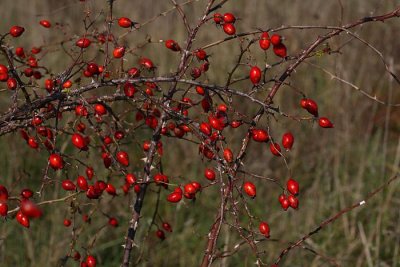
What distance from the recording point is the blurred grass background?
3.28 m

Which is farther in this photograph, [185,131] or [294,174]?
[294,174]

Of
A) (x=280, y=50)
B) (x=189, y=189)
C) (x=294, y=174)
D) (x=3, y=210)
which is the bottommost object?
(x=3, y=210)

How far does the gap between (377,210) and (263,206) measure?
0.68 metres

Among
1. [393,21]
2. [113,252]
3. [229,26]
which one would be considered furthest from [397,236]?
[393,21]

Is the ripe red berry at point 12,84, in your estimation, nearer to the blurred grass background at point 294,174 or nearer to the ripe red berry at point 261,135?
the blurred grass background at point 294,174

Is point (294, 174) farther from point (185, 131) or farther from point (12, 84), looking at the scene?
point (12, 84)

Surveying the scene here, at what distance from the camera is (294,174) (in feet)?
14.3

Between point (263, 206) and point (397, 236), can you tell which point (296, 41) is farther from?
point (397, 236)

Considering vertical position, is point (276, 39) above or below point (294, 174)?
below

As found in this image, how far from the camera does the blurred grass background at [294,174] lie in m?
3.28

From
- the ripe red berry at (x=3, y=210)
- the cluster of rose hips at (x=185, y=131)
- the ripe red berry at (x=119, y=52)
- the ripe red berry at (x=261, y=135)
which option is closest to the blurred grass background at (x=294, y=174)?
the ripe red berry at (x=119, y=52)

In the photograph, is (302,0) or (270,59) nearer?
(270,59)

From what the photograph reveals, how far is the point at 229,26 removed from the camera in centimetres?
186

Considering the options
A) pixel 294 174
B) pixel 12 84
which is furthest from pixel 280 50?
pixel 294 174
